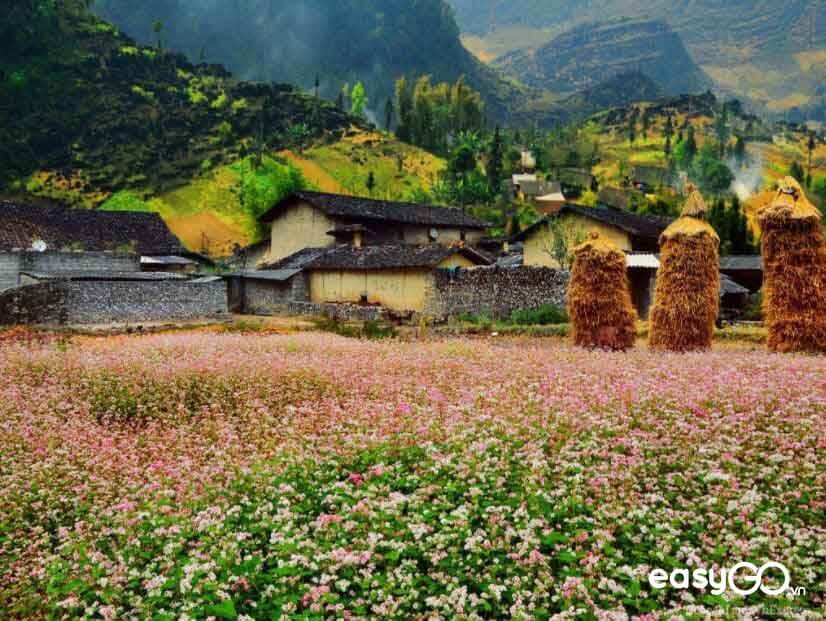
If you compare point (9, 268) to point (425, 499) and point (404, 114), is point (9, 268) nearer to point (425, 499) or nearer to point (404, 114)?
point (425, 499)

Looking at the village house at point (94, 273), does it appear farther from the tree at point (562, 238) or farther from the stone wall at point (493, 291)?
the tree at point (562, 238)

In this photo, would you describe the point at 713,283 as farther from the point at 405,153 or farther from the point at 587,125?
the point at 587,125

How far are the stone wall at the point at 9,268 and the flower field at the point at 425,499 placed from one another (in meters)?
27.0

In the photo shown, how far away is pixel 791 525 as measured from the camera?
639 centimetres

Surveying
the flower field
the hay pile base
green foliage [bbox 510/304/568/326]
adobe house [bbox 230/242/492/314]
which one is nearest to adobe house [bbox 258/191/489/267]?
adobe house [bbox 230/242/492/314]

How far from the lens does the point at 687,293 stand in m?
19.7

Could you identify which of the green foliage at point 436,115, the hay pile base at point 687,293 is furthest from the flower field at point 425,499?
the green foliage at point 436,115

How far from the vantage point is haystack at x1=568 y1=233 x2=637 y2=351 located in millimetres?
20562

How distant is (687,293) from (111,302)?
22478 mm

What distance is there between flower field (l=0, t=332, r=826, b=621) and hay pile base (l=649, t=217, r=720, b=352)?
8757 millimetres

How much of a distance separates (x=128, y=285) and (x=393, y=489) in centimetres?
2569

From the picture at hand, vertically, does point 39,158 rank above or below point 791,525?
above

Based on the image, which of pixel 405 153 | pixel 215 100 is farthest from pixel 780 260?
pixel 215 100

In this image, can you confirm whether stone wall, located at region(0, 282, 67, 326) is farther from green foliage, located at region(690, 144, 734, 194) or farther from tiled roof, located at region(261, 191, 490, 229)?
green foliage, located at region(690, 144, 734, 194)
